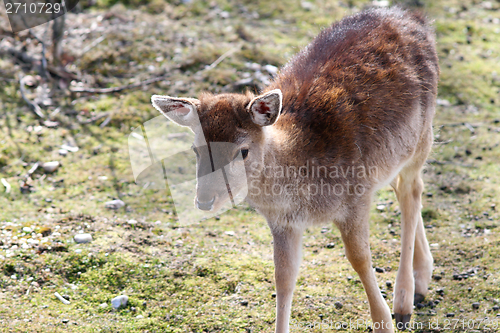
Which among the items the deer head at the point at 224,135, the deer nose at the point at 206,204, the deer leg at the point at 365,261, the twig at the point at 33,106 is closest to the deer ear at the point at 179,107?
the deer head at the point at 224,135

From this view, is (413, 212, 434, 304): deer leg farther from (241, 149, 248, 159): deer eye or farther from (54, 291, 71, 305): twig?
(54, 291, 71, 305): twig

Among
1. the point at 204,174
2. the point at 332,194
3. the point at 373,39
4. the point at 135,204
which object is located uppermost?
the point at 373,39

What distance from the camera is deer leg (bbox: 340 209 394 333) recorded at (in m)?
4.64

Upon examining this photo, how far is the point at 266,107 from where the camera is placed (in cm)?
412

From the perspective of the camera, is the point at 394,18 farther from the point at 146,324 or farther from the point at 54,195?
the point at 54,195

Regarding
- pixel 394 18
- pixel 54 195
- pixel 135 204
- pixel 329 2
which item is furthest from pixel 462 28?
pixel 54 195

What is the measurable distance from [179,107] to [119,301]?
2110 millimetres

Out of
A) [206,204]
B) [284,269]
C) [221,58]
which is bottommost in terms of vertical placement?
[221,58]

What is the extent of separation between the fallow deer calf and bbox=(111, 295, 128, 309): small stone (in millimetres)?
1525

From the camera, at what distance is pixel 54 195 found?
22.1ft

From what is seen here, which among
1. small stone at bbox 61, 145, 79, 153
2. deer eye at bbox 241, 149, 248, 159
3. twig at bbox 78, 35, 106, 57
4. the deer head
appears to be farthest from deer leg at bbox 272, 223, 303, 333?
twig at bbox 78, 35, 106, 57

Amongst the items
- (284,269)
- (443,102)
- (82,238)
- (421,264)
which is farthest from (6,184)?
(443,102)

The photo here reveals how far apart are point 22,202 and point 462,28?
30.4 ft

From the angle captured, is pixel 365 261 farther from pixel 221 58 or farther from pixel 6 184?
pixel 221 58
